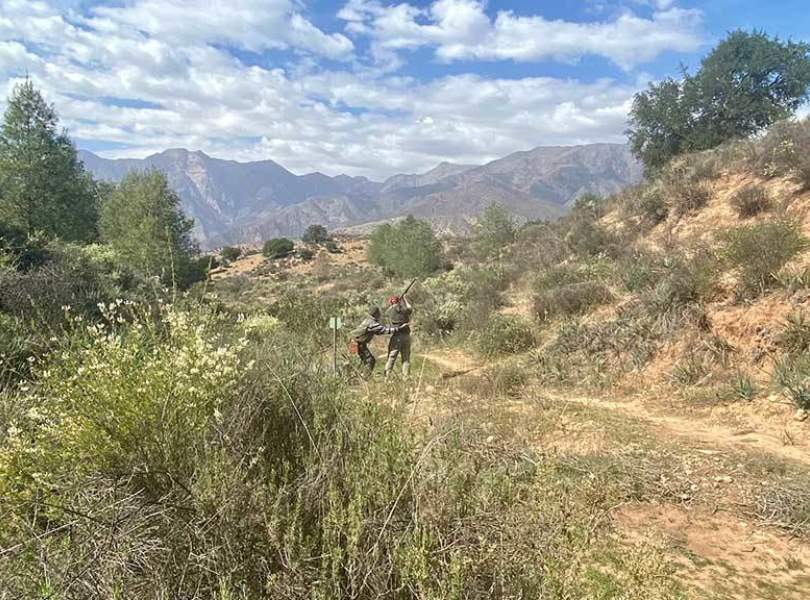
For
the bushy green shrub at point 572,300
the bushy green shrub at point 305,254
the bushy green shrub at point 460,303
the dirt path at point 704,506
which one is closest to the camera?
the dirt path at point 704,506

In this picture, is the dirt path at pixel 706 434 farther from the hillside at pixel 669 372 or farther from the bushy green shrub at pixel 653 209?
the bushy green shrub at pixel 653 209

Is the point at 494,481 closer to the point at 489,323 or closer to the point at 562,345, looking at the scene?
the point at 562,345

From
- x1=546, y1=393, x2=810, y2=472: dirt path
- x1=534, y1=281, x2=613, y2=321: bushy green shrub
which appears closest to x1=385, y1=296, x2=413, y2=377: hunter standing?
x1=546, y1=393, x2=810, y2=472: dirt path

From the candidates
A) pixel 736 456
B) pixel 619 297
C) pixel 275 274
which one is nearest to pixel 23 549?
pixel 736 456

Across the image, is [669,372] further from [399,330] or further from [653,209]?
[653,209]

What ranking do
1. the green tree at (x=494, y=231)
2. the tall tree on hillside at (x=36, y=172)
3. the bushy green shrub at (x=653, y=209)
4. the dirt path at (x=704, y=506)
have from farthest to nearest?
the green tree at (x=494, y=231)
the tall tree on hillside at (x=36, y=172)
the bushy green shrub at (x=653, y=209)
the dirt path at (x=704, y=506)

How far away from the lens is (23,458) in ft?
7.54

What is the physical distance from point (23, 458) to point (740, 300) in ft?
34.6

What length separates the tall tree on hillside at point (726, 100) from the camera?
26.0 metres

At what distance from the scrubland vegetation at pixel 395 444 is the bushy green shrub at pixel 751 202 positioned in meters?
0.65

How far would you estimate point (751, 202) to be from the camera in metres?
13.6

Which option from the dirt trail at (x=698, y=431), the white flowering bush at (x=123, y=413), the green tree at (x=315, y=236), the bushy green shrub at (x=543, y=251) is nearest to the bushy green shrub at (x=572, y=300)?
the dirt trail at (x=698, y=431)

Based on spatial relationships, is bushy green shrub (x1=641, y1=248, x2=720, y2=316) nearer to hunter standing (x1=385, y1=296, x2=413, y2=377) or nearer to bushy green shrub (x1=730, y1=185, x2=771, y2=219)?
bushy green shrub (x1=730, y1=185, x2=771, y2=219)

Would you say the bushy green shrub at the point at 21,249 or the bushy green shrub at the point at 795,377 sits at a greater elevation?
the bushy green shrub at the point at 21,249
